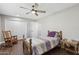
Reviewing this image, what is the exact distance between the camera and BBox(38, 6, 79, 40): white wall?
1.97 metres

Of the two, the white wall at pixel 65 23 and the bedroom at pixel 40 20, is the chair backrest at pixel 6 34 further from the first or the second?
the white wall at pixel 65 23

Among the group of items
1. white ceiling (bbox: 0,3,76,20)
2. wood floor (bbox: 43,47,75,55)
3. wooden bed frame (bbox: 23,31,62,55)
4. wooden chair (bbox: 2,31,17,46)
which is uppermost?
white ceiling (bbox: 0,3,76,20)

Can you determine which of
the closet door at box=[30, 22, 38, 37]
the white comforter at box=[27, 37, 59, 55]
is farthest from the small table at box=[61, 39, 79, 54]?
the closet door at box=[30, 22, 38, 37]

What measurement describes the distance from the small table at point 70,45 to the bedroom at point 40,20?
28 mm

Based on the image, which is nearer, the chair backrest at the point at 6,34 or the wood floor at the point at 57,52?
the chair backrest at the point at 6,34

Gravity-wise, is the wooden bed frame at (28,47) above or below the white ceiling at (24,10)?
below

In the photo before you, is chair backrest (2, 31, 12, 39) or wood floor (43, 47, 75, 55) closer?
chair backrest (2, 31, 12, 39)

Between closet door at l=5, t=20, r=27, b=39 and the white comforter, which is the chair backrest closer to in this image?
closet door at l=5, t=20, r=27, b=39

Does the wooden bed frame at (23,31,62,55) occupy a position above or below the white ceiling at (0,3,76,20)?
below

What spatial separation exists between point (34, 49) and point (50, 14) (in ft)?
2.63

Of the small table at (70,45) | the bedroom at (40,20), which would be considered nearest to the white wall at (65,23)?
the bedroom at (40,20)

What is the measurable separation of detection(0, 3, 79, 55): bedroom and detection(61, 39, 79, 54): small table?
3 cm

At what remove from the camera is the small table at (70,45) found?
1973 mm
